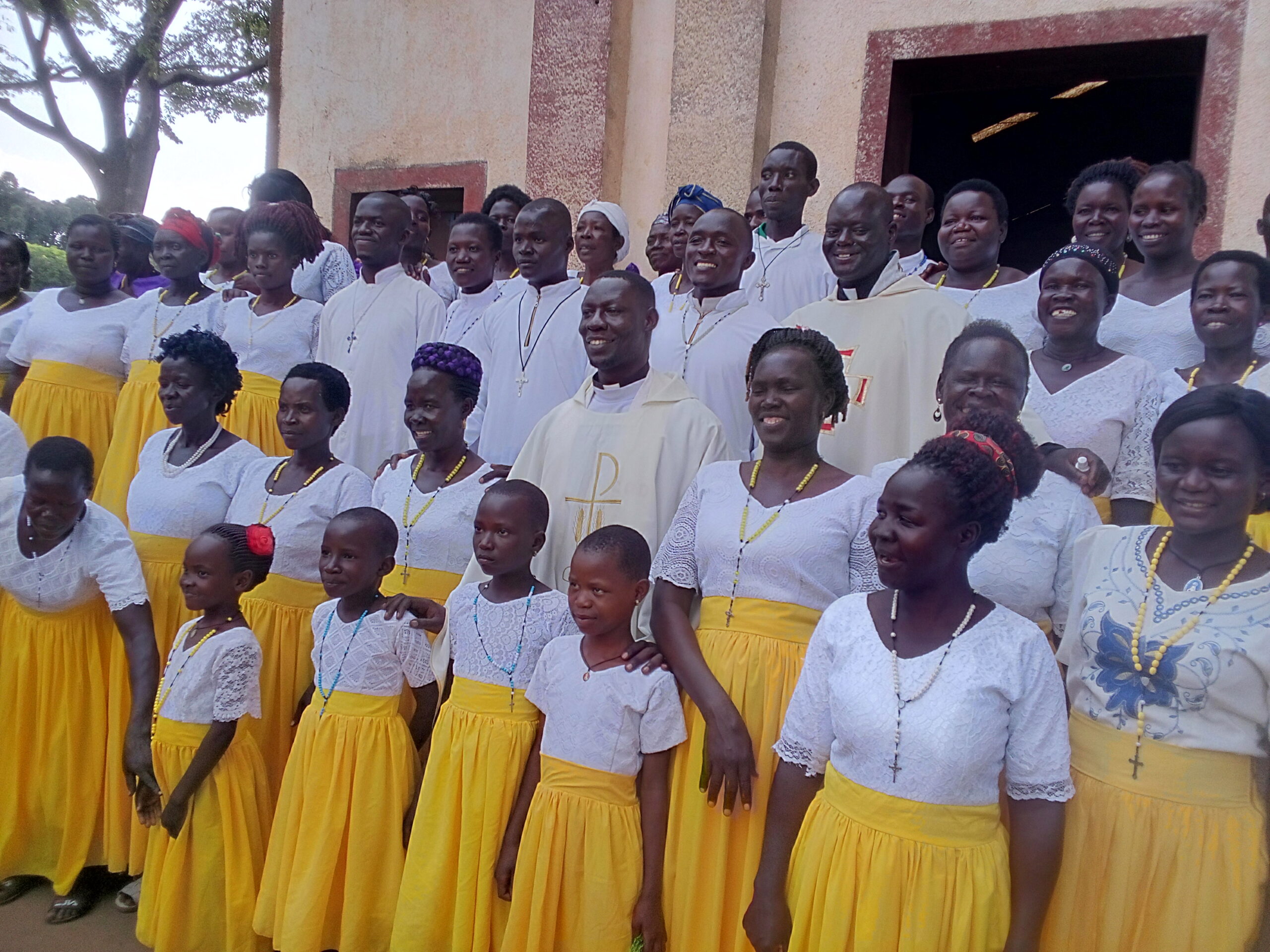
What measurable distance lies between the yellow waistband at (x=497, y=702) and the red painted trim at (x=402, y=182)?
5603 millimetres

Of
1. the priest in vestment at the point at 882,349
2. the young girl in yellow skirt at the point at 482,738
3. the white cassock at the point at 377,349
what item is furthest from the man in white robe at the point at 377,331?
the priest in vestment at the point at 882,349

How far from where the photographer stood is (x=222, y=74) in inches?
703

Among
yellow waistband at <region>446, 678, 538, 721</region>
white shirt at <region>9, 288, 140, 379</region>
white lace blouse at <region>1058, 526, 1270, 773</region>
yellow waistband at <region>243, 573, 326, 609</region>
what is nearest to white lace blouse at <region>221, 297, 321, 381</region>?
white shirt at <region>9, 288, 140, 379</region>

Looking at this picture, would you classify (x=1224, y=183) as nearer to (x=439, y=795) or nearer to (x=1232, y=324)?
(x=1232, y=324)

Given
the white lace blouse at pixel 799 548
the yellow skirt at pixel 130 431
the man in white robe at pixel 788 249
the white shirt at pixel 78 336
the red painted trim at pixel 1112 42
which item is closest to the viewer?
the white lace blouse at pixel 799 548

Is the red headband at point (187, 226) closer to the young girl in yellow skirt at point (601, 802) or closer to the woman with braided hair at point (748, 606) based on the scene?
the young girl in yellow skirt at point (601, 802)

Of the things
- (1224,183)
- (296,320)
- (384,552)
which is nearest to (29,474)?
(384,552)

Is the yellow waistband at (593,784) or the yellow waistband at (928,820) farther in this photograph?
the yellow waistband at (593,784)

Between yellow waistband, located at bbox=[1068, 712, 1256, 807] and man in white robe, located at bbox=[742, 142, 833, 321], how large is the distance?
8.89 ft

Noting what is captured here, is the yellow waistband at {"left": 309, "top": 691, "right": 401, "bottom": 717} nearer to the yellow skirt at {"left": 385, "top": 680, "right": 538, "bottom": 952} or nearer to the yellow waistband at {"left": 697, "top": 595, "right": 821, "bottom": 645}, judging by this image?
the yellow skirt at {"left": 385, "top": 680, "right": 538, "bottom": 952}

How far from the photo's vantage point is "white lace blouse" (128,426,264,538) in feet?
13.0

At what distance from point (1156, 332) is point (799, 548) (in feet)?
6.09

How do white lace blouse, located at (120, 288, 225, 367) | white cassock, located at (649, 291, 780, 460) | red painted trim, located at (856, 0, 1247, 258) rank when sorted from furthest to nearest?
red painted trim, located at (856, 0, 1247, 258)
white lace blouse, located at (120, 288, 225, 367)
white cassock, located at (649, 291, 780, 460)

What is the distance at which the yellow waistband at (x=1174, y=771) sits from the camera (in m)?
2.30
